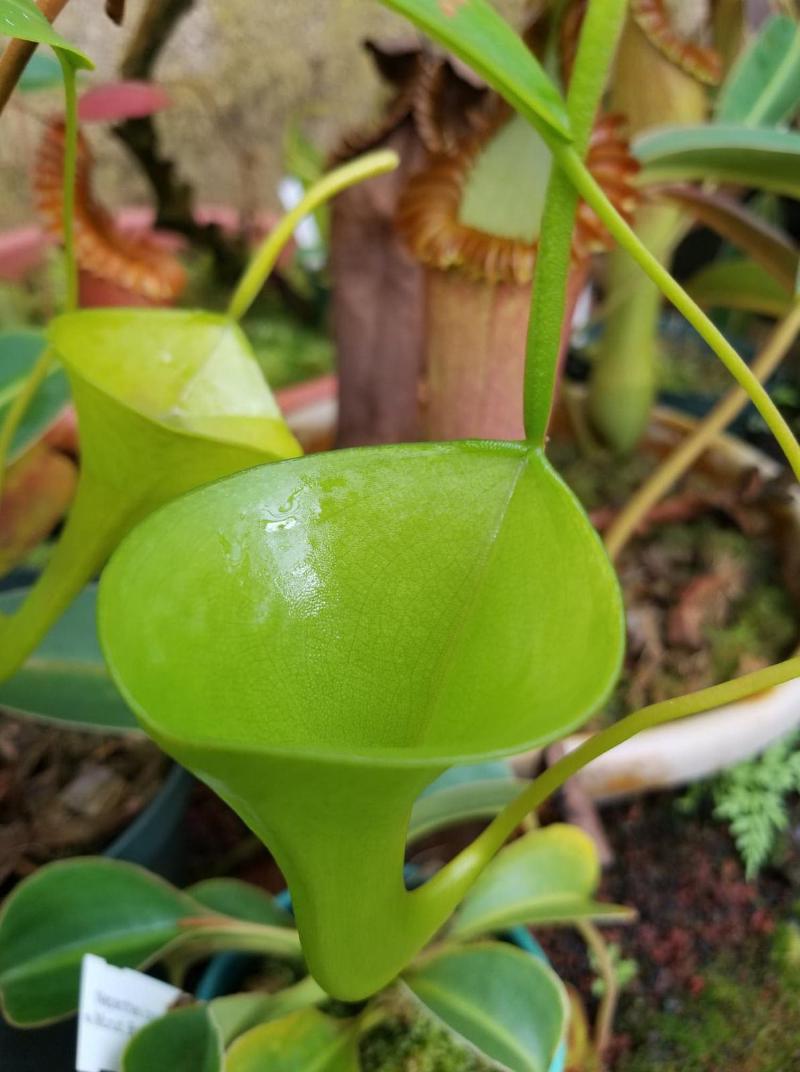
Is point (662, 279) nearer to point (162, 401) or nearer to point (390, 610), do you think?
point (390, 610)

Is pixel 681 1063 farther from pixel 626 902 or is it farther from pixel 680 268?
pixel 680 268

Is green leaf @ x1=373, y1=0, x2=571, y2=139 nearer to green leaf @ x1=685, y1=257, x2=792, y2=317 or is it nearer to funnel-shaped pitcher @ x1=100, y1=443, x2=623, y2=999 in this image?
funnel-shaped pitcher @ x1=100, y1=443, x2=623, y2=999

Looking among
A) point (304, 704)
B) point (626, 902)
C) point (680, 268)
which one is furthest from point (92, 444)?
point (680, 268)

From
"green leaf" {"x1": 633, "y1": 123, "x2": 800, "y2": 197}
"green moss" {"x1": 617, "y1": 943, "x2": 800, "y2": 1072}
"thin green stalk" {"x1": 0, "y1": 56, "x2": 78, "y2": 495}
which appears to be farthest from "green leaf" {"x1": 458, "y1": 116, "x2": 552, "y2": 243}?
"green moss" {"x1": 617, "y1": 943, "x2": 800, "y2": 1072}

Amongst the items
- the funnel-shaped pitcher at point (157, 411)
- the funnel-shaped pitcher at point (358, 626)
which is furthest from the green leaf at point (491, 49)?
the funnel-shaped pitcher at point (157, 411)

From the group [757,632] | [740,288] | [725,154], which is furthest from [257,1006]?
[740,288]

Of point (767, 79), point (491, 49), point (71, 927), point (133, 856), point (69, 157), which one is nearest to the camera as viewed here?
point (491, 49)

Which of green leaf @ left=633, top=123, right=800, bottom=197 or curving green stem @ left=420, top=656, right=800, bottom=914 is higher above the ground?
green leaf @ left=633, top=123, right=800, bottom=197
